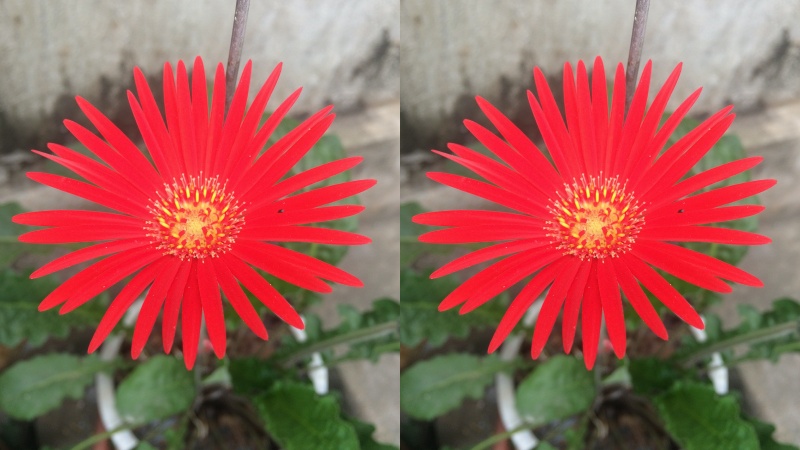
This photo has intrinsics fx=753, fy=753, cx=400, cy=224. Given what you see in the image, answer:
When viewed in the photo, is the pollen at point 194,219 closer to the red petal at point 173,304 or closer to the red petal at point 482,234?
the red petal at point 173,304

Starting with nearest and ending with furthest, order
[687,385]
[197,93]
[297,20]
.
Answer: [197,93] < [687,385] < [297,20]

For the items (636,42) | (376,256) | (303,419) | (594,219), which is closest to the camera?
(636,42)

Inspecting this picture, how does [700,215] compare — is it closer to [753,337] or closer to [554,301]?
[554,301]

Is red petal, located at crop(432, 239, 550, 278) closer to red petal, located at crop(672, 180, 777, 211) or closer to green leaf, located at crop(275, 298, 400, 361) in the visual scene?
red petal, located at crop(672, 180, 777, 211)

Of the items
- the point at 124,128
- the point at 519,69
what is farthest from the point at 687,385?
the point at 124,128

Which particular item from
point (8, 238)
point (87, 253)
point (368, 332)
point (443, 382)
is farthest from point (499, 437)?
point (8, 238)

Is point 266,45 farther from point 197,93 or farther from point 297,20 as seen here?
point 197,93
